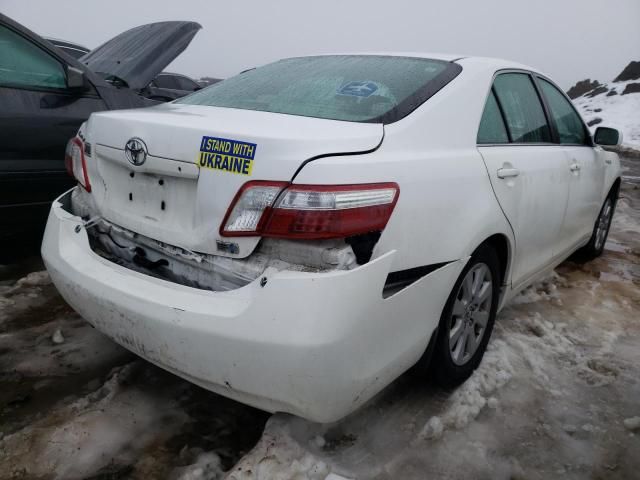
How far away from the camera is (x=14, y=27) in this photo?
3.22 metres

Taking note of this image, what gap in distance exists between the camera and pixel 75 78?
11.1 ft

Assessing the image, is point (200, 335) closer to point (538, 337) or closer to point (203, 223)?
point (203, 223)

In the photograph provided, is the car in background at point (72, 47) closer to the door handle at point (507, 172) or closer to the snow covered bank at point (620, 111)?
the door handle at point (507, 172)

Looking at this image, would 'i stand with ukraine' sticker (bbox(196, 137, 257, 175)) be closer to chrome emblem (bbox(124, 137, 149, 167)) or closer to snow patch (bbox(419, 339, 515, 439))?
chrome emblem (bbox(124, 137, 149, 167))

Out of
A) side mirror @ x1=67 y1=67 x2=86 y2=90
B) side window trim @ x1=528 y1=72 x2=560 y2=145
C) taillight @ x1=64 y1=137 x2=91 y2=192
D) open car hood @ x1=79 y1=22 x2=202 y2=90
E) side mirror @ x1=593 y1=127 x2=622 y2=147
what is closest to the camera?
taillight @ x1=64 y1=137 x2=91 y2=192

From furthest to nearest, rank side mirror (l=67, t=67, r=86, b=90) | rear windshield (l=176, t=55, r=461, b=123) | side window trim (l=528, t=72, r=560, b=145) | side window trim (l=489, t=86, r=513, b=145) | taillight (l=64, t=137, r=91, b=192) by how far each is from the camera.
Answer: side mirror (l=67, t=67, r=86, b=90) → side window trim (l=528, t=72, r=560, b=145) → side window trim (l=489, t=86, r=513, b=145) → taillight (l=64, t=137, r=91, b=192) → rear windshield (l=176, t=55, r=461, b=123)

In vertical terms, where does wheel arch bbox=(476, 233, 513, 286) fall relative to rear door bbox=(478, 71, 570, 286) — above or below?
below

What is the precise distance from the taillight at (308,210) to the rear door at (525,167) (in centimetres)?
79

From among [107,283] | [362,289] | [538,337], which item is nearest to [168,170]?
[107,283]

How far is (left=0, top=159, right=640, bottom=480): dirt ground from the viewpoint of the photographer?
5.95 feet

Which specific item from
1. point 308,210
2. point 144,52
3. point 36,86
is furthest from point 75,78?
point 308,210

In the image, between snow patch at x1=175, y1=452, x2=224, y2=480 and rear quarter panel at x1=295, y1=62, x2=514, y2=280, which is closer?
rear quarter panel at x1=295, y1=62, x2=514, y2=280

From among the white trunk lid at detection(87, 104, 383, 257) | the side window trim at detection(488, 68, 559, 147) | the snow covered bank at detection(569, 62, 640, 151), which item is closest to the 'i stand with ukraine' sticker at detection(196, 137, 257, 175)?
the white trunk lid at detection(87, 104, 383, 257)

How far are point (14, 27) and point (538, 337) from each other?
3579 millimetres
